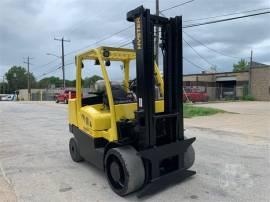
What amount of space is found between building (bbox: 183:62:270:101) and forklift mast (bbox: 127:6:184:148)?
33.3 metres

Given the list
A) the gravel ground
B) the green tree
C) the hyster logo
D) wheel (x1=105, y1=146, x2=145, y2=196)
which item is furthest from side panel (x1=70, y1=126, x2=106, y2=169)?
the green tree

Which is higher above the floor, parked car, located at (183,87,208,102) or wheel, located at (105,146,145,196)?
parked car, located at (183,87,208,102)

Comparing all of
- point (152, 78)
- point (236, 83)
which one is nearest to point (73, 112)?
point (152, 78)

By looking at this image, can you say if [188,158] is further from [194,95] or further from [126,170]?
[194,95]

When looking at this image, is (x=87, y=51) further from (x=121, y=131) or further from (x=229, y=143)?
(x=229, y=143)

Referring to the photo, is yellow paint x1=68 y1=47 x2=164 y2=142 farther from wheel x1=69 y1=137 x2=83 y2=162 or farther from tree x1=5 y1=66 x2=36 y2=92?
tree x1=5 y1=66 x2=36 y2=92

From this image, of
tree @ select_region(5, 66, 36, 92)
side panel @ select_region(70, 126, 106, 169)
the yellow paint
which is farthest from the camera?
tree @ select_region(5, 66, 36, 92)

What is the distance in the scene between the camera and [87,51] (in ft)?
18.4

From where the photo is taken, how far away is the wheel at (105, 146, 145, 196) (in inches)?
176

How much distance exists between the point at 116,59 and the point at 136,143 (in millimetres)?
2082

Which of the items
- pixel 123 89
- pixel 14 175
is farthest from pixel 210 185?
pixel 14 175

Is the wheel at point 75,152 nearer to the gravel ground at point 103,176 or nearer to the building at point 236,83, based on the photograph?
the gravel ground at point 103,176

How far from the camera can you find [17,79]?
375ft

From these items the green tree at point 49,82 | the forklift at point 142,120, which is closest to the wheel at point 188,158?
the forklift at point 142,120
